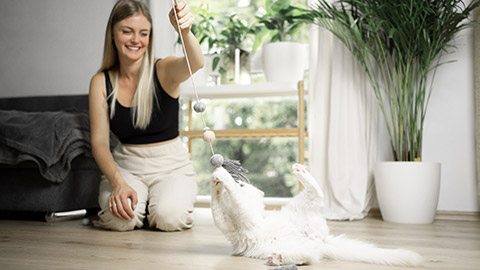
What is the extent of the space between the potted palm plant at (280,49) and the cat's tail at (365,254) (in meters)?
1.46

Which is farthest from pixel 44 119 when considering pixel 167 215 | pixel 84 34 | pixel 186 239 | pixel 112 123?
pixel 84 34

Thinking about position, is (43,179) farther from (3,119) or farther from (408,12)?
(408,12)

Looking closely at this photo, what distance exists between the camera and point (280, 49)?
2.48 metres

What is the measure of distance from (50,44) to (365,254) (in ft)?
8.96

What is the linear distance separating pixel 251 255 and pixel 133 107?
0.87 meters

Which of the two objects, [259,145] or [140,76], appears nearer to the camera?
[140,76]

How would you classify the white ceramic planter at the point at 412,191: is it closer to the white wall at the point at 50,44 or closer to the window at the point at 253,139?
the window at the point at 253,139

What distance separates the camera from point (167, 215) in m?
1.65

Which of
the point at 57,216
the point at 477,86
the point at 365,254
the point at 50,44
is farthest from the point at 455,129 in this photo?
the point at 50,44

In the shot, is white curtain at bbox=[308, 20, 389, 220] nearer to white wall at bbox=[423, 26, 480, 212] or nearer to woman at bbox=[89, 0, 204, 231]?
white wall at bbox=[423, 26, 480, 212]

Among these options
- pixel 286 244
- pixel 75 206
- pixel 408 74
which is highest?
pixel 408 74

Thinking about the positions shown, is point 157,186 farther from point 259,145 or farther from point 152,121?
point 259,145

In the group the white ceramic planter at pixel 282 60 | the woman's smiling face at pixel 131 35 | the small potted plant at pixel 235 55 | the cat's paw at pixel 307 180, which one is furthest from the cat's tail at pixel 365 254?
the small potted plant at pixel 235 55

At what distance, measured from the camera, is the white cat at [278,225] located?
1.09m
